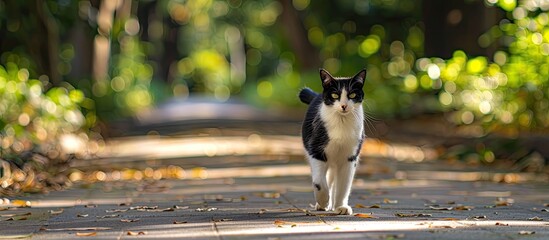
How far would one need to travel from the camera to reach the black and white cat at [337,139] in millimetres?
8594

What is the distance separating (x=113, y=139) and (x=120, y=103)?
7705mm

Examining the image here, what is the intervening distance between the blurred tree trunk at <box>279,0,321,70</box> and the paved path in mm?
23117

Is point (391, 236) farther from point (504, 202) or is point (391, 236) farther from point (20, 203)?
point (20, 203)

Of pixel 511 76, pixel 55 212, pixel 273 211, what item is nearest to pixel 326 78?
pixel 273 211

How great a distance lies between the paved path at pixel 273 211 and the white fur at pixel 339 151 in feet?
0.64

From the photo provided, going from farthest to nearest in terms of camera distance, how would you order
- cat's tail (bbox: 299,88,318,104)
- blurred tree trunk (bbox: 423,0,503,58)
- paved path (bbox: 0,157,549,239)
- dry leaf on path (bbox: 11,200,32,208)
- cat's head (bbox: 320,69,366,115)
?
blurred tree trunk (bbox: 423,0,503,58), cat's tail (bbox: 299,88,318,104), dry leaf on path (bbox: 11,200,32,208), cat's head (bbox: 320,69,366,115), paved path (bbox: 0,157,549,239)

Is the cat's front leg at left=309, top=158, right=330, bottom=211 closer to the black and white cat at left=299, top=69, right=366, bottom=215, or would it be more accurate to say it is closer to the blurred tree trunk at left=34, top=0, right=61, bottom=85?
the black and white cat at left=299, top=69, right=366, bottom=215

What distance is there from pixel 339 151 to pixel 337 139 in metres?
0.14

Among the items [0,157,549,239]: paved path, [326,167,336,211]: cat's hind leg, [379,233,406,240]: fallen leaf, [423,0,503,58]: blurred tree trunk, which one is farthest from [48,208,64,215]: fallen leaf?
[423,0,503,58]: blurred tree trunk

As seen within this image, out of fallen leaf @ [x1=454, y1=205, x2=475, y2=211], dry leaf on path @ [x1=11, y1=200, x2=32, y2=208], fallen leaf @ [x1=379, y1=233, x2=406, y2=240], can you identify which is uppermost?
fallen leaf @ [x1=454, y1=205, x2=475, y2=211]

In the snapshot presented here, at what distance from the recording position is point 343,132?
28.2ft

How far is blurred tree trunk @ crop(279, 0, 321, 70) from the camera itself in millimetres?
36375

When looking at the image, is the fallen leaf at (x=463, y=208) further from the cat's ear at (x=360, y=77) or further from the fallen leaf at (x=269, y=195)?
the fallen leaf at (x=269, y=195)

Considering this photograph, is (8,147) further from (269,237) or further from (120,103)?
(120,103)
